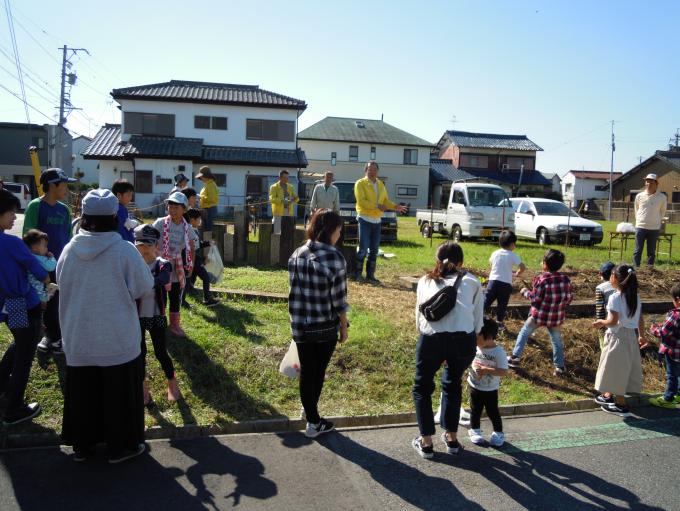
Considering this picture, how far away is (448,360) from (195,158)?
A: 27.5m

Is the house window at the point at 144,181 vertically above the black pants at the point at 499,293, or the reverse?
the house window at the point at 144,181

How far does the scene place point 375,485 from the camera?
12.5 ft

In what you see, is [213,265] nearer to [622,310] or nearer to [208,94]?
[622,310]

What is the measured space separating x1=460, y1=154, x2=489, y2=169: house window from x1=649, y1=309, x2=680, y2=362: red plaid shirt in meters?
46.6

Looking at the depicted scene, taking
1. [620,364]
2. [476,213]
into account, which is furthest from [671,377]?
[476,213]

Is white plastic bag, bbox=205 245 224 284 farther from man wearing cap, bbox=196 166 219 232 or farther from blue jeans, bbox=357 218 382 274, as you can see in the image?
man wearing cap, bbox=196 166 219 232

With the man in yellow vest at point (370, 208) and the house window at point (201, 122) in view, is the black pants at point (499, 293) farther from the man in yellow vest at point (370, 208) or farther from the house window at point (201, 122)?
the house window at point (201, 122)

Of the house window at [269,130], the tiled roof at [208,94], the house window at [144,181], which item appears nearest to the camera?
the house window at [144,181]

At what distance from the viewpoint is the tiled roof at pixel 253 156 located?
3006 cm

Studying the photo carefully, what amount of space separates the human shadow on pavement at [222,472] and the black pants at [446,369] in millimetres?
1269

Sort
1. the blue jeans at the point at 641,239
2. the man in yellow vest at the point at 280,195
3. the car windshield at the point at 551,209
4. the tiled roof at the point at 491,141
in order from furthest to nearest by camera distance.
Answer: the tiled roof at the point at 491,141
the car windshield at the point at 551,209
the man in yellow vest at the point at 280,195
the blue jeans at the point at 641,239

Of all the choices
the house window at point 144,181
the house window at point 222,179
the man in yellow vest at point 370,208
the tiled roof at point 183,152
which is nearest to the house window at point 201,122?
the tiled roof at point 183,152

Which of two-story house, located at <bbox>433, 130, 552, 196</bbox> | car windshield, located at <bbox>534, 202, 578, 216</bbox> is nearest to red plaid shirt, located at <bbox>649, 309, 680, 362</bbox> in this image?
car windshield, located at <bbox>534, 202, 578, 216</bbox>

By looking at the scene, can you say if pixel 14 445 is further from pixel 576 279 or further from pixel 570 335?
pixel 576 279
